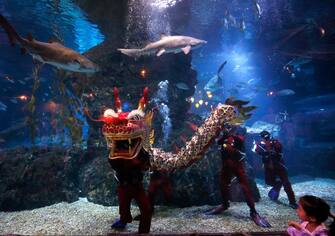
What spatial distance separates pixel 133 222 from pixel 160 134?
348cm

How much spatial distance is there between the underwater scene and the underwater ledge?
3cm

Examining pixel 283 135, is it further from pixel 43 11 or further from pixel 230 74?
pixel 230 74

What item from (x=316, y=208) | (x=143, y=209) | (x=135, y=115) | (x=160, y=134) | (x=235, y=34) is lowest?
(x=143, y=209)

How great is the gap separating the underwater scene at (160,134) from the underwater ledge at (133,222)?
0.10 ft

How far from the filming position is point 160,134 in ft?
29.5

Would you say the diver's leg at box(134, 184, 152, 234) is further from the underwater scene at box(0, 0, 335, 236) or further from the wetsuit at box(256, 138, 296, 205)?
the wetsuit at box(256, 138, 296, 205)

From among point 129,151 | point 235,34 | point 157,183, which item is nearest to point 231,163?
point 157,183

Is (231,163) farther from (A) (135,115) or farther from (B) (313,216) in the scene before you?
(B) (313,216)

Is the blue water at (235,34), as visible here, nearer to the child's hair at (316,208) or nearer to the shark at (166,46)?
the shark at (166,46)

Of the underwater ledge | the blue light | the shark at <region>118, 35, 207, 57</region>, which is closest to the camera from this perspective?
the underwater ledge

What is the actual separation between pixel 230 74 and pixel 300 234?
40.5 m

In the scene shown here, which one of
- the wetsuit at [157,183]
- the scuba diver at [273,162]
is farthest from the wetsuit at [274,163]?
the wetsuit at [157,183]

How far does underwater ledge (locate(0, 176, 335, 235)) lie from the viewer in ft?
18.3

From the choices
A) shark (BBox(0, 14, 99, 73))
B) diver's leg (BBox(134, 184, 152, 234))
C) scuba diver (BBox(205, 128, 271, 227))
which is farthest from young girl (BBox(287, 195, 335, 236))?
shark (BBox(0, 14, 99, 73))
